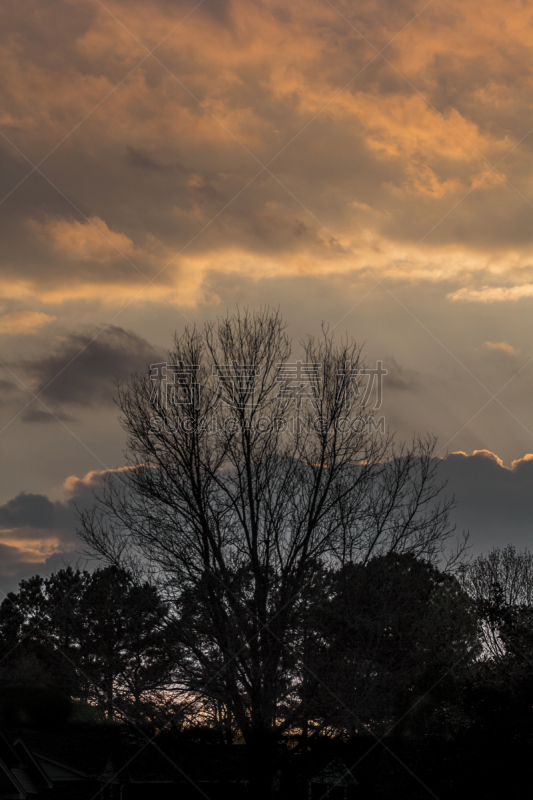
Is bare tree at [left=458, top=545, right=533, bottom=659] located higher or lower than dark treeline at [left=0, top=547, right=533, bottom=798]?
higher

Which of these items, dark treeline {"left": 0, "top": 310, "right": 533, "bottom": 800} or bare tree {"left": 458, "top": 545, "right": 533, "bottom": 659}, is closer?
dark treeline {"left": 0, "top": 310, "right": 533, "bottom": 800}

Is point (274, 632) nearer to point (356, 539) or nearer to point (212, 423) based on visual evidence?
point (356, 539)

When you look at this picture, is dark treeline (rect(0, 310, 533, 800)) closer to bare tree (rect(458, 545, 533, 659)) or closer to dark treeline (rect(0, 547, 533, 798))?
dark treeline (rect(0, 547, 533, 798))

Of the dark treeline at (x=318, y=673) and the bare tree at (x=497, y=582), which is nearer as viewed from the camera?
the dark treeline at (x=318, y=673)

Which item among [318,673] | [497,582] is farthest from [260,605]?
[497,582]

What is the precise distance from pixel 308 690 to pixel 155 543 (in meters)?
4.54

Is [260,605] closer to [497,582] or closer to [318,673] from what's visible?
[318,673]

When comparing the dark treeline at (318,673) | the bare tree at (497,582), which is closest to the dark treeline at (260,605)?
the dark treeline at (318,673)

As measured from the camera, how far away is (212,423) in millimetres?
14883

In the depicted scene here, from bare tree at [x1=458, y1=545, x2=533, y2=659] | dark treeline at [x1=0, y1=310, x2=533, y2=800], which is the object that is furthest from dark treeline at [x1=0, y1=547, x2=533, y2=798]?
bare tree at [x1=458, y1=545, x2=533, y2=659]

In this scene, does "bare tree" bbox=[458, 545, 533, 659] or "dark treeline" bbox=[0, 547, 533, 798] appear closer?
"dark treeline" bbox=[0, 547, 533, 798]

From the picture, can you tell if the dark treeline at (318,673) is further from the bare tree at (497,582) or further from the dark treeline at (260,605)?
the bare tree at (497,582)

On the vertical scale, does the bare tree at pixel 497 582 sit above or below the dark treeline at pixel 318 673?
above

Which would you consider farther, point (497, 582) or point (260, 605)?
point (497, 582)
